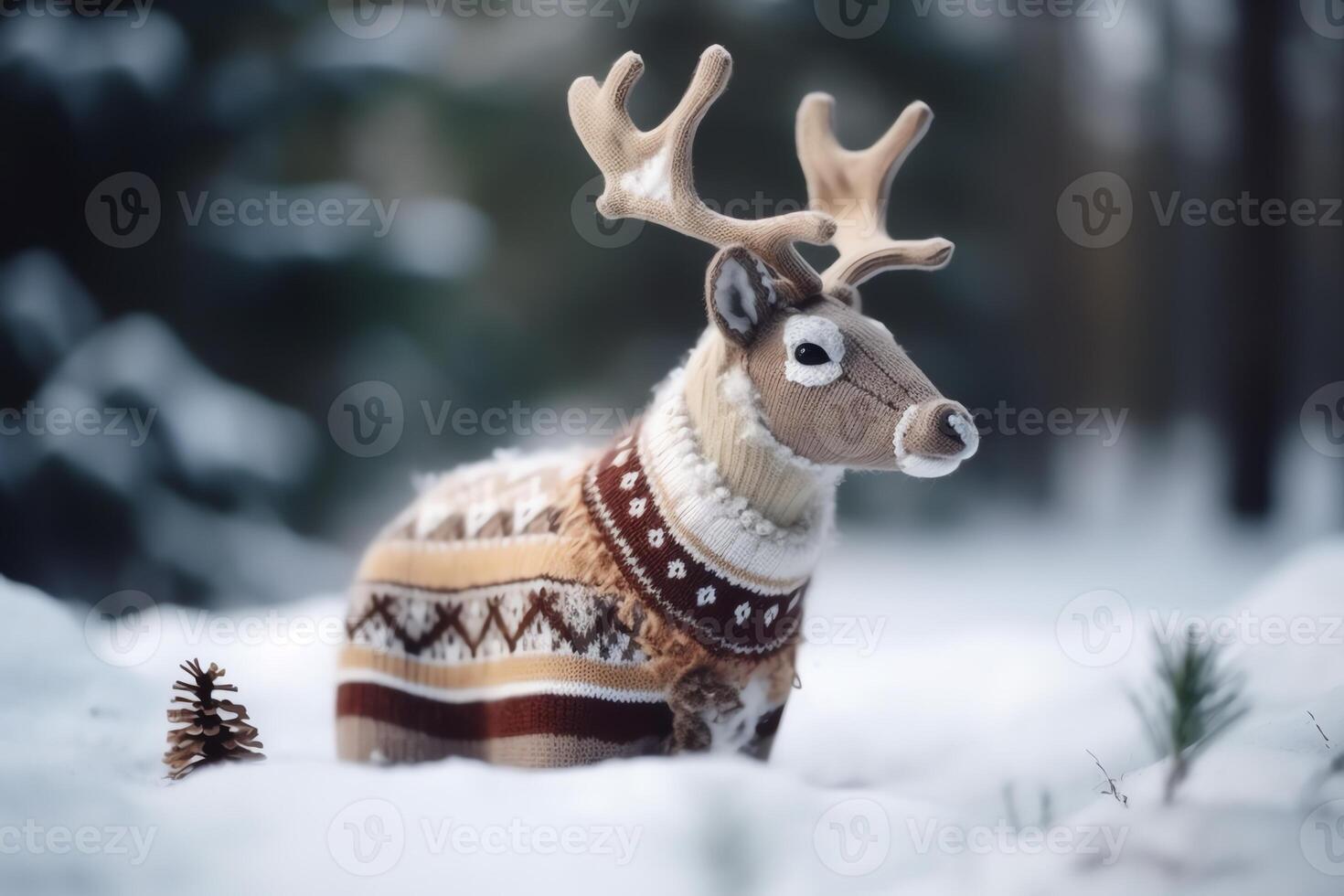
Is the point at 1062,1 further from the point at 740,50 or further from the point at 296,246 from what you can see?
the point at 296,246

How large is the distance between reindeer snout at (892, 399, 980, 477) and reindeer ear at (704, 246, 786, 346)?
0.39 ft

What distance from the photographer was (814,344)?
746mm

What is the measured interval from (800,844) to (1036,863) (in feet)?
0.41

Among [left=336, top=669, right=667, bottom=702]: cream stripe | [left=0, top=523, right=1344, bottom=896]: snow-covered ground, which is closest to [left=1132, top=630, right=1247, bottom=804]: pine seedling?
[left=0, top=523, right=1344, bottom=896]: snow-covered ground

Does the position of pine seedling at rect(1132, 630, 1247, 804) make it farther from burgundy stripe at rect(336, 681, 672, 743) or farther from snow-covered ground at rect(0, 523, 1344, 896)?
burgundy stripe at rect(336, 681, 672, 743)

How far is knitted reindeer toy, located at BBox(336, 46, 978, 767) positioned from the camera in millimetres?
750

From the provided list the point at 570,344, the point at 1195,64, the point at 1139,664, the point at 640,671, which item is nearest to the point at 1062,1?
the point at 1195,64

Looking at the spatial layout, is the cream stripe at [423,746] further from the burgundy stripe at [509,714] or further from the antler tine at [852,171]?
the antler tine at [852,171]

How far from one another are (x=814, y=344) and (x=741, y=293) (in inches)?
2.3

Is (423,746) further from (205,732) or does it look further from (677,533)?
(677,533)

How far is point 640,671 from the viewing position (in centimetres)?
76

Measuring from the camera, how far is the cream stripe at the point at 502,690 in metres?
0.75

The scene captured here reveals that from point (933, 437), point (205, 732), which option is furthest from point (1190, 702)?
point (205, 732)

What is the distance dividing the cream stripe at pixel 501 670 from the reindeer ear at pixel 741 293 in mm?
238
